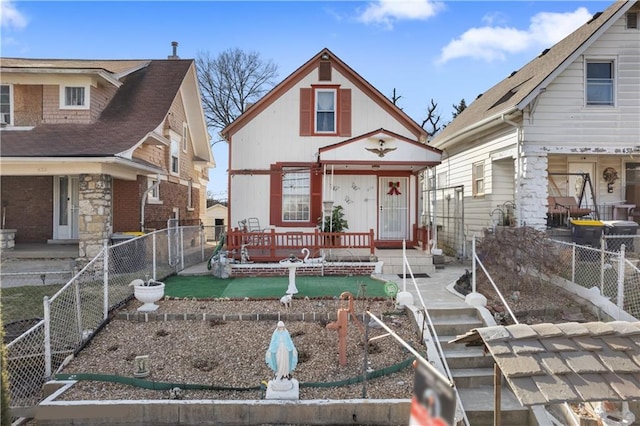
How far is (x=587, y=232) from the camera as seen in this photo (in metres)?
11.0

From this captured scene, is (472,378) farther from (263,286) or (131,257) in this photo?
(131,257)

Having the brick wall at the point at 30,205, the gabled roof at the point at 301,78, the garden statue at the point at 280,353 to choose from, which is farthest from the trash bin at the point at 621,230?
the brick wall at the point at 30,205

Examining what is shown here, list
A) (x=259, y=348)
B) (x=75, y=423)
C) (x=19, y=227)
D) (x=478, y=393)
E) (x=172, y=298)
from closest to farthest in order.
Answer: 1. (x=75, y=423)
2. (x=478, y=393)
3. (x=259, y=348)
4. (x=172, y=298)
5. (x=19, y=227)

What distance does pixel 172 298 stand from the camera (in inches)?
323

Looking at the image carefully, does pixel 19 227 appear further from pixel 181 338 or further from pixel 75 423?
pixel 75 423

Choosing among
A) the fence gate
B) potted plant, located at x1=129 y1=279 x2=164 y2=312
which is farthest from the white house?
potted plant, located at x1=129 y1=279 x2=164 y2=312

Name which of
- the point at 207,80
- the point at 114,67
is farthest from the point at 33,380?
the point at 207,80

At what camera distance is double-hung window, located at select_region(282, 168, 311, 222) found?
43.8 feet

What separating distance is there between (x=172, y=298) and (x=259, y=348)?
2913 millimetres

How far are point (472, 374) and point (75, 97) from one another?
47.7 feet

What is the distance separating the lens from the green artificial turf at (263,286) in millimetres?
8483

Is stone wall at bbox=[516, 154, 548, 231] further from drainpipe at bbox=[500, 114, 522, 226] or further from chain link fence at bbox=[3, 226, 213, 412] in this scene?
chain link fence at bbox=[3, 226, 213, 412]

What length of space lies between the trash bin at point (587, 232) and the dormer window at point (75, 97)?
15657 mm

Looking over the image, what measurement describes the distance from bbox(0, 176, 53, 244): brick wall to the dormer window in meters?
2.66
